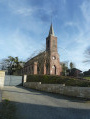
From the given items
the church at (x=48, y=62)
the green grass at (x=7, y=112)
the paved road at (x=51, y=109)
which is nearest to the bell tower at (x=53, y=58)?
the church at (x=48, y=62)

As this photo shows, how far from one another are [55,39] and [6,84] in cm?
2870

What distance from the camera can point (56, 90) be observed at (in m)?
11.3

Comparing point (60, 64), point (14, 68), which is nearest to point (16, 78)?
point (14, 68)

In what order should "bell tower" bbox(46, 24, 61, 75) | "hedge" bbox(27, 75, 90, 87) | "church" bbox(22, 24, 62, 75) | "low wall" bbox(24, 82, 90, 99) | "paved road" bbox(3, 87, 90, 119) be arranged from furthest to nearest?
"bell tower" bbox(46, 24, 61, 75)
"church" bbox(22, 24, 62, 75)
"hedge" bbox(27, 75, 90, 87)
"low wall" bbox(24, 82, 90, 99)
"paved road" bbox(3, 87, 90, 119)

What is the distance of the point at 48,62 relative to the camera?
2527 cm

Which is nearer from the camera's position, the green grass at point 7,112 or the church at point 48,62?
the green grass at point 7,112

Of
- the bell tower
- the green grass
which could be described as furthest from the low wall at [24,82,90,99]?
the bell tower

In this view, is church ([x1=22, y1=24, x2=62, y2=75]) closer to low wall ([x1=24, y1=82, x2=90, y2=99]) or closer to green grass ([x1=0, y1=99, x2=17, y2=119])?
low wall ([x1=24, y1=82, x2=90, y2=99])

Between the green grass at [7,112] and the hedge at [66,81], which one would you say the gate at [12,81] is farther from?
the green grass at [7,112]

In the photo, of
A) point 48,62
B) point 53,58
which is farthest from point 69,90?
point 53,58

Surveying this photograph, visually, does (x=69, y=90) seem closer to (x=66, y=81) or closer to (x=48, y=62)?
(x=66, y=81)

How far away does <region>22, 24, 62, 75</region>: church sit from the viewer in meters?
24.6

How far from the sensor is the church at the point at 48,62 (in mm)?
24561

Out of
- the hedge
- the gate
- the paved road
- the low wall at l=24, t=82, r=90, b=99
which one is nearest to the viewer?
the paved road
